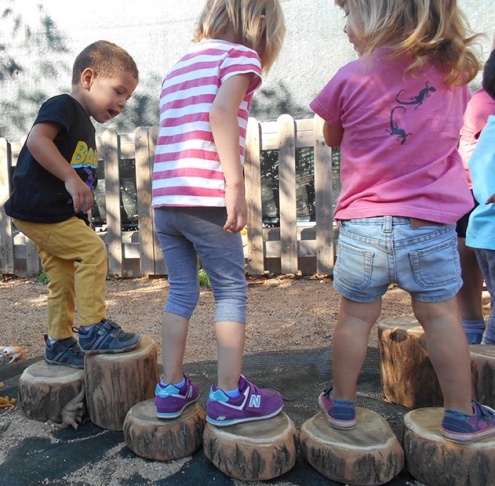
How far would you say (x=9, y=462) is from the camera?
1.98 meters

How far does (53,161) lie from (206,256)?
86cm

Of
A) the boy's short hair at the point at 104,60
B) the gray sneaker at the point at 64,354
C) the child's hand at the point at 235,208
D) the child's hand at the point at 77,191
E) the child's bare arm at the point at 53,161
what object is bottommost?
the gray sneaker at the point at 64,354

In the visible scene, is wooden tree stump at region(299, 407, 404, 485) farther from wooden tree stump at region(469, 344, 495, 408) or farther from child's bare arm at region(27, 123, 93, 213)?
child's bare arm at region(27, 123, 93, 213)

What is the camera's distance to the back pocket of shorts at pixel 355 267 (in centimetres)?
173

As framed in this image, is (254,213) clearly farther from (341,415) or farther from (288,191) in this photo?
(341,415)

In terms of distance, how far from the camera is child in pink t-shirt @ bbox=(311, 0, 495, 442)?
1.69 metres

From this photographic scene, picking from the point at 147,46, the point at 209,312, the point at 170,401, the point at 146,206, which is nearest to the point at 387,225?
the point at 170,401

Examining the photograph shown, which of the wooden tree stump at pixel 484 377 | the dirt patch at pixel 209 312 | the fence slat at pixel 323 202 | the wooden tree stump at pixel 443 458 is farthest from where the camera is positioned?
the fence slat at pixel 323 202

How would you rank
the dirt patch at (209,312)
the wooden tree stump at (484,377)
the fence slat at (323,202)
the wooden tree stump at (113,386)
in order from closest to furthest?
1. the wooden tree stump at (484,377)
2. the wooden tree stump at (113,386)
3. the dirt patch at (209,312)
4. the fence slat at (323,202)

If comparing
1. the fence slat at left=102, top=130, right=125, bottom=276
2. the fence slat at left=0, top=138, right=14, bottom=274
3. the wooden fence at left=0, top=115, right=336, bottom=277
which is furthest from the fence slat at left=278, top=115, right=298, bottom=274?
the fence slat at left=0, top=138, right=14, bottom=274

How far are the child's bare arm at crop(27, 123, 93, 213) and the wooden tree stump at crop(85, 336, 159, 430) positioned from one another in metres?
0.67

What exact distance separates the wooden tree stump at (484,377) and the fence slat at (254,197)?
323 cm

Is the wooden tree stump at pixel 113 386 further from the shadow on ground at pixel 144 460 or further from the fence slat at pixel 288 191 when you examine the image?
the fence slat at pixel 288 191

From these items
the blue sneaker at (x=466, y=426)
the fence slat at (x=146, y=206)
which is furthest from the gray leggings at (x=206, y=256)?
the fence slat at (x=146, y=206)
